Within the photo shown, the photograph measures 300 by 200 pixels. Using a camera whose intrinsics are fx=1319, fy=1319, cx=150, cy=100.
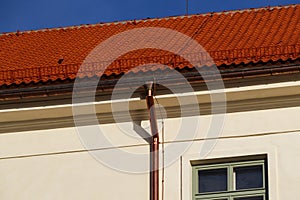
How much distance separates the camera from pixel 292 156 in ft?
50.9

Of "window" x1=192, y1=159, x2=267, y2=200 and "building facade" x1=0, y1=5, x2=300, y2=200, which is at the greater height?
"building facade" x1=0, y1=5, x2=300, y2=200

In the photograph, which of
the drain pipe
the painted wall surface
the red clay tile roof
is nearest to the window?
the painted wall surface

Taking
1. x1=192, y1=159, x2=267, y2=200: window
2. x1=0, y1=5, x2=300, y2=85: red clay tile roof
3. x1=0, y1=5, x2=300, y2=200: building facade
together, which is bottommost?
x1=192, y1=159, x2=267, y2=200: window

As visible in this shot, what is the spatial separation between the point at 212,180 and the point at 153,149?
81cm

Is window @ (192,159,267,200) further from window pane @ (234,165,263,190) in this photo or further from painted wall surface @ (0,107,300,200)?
painted wall surface @ (0,107,300,200)

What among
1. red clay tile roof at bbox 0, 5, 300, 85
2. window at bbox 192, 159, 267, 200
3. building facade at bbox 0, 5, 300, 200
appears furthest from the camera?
red clay tile roof at bbox 0, 5, 300, 85

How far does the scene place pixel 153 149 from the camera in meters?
15.9

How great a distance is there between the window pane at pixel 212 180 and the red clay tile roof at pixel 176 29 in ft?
4.28

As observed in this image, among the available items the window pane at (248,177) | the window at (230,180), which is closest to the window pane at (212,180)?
the window at (230,180)

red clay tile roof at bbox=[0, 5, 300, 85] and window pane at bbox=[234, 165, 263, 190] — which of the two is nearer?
window pane at bbox=[234, 165, 263, 190]

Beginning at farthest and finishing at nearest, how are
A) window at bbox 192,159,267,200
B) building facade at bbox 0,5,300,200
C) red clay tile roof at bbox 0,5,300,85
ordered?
red clay tile roof at bbox 0,5,300,85, building facade at bbox 0,5,300,200, window at bbox 192,159,267,200

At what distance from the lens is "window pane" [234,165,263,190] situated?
51.2ft

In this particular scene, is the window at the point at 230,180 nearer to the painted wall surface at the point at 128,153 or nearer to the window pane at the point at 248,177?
the window pane at the point at 248,177

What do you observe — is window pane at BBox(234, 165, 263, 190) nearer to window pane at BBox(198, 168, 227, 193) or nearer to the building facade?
the building facade
